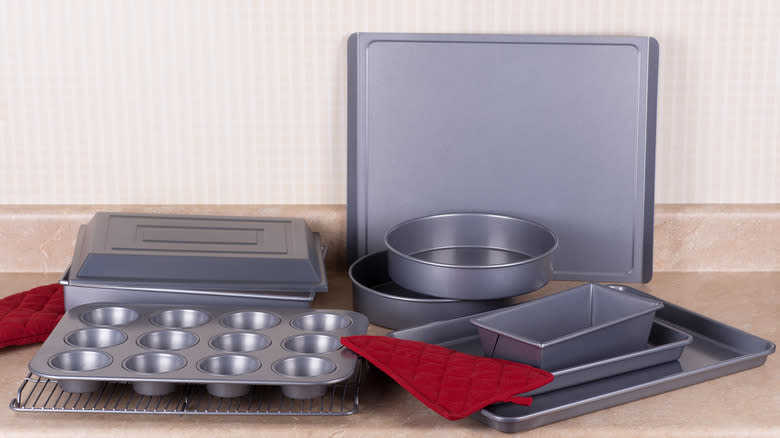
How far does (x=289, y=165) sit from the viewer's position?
1.44 meters

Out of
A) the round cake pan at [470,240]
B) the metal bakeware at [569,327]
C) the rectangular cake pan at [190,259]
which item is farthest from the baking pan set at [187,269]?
Result: the metal bakeware at [569,327]

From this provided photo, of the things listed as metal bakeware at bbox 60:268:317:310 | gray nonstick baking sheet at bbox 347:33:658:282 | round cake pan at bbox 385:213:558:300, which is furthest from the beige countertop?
gray nonstick baking sheet at bbox 347:33:658:282

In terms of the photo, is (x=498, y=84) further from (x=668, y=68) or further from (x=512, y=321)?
(x=512, y=321)

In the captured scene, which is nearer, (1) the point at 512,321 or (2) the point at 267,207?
(1) the point at 512,321

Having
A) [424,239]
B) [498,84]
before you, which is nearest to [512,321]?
[424,239]

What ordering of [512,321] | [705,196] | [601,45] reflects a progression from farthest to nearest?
1. [705,196]
2. [601,45]
3. [512,321]

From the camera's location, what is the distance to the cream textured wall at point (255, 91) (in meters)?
1.37

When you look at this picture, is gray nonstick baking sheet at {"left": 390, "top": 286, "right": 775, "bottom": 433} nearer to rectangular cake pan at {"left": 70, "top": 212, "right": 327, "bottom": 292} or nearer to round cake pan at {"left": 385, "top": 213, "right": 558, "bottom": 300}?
round cake pan at {"left": 385, "top": 213, "right": 558, "bottom": 300}

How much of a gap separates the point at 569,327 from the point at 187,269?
56 centimetres

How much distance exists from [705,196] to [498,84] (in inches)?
17.3

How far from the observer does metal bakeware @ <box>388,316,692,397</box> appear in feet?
3.22

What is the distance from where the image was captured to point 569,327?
1167 millimetres

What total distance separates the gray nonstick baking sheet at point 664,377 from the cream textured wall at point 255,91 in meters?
0.34

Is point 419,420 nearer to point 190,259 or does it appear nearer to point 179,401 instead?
point 179,401
